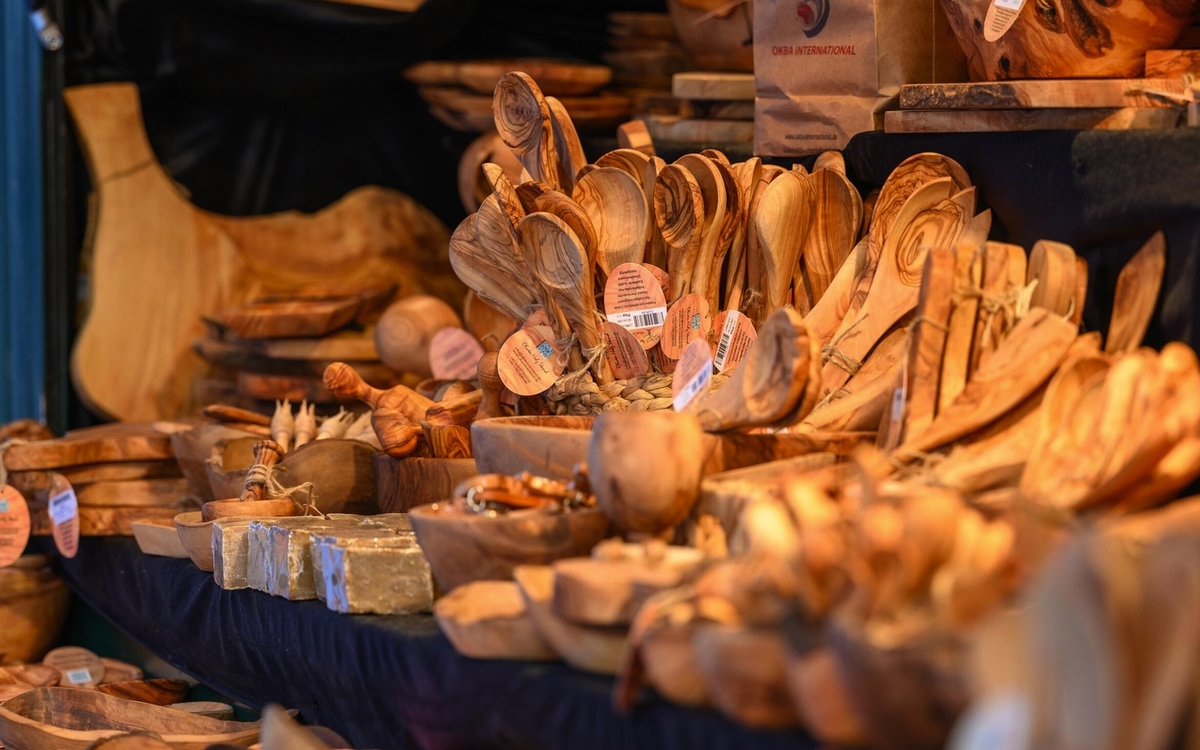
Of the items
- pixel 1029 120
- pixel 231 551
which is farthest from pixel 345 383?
pixel 1029 120

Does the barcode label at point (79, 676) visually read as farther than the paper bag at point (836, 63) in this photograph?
Yes

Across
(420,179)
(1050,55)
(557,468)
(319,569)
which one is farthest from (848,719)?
(420,179)

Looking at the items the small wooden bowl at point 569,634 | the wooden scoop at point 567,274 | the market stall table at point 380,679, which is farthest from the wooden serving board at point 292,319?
the small wooden bowl at point 569,634

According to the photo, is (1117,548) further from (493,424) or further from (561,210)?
(561,210)

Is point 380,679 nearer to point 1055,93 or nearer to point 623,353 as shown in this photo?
point 623,353

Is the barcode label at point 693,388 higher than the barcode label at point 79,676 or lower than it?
higher

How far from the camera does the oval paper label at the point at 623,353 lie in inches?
58.6

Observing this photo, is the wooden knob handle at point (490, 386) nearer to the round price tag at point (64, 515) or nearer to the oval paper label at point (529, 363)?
the oval paper label at point (529, 363)

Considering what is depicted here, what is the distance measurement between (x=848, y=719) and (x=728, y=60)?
166 cm

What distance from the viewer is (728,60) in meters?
2.25

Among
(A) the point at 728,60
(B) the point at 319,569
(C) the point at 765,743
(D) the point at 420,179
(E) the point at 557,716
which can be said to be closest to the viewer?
(C) the point at 765,743

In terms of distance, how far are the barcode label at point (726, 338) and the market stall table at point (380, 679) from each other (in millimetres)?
435

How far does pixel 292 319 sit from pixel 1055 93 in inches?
55.6

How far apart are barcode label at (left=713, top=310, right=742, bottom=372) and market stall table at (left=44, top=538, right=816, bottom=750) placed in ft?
1.43
